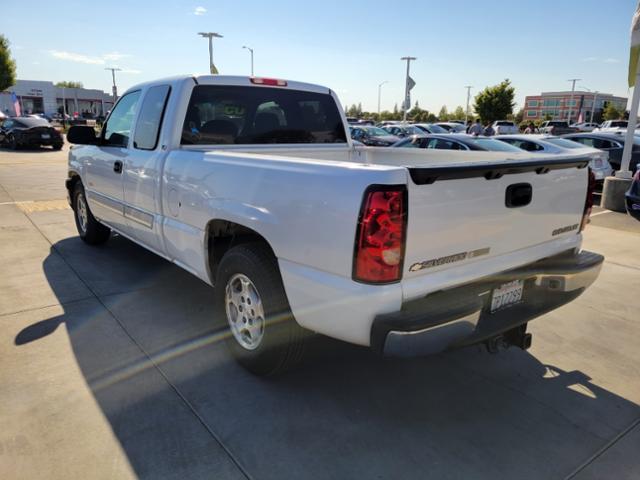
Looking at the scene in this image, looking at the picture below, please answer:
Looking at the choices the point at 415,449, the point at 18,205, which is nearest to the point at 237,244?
the point at 415,449

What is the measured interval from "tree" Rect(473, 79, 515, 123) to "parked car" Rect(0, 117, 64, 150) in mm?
42431

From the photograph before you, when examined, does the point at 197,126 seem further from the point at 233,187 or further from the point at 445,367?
the point at 445,367

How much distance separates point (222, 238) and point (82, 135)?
8.32 ft

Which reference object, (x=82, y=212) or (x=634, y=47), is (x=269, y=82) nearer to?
(x=82, y=212)

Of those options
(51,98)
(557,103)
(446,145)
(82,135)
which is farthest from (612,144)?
(557,103)

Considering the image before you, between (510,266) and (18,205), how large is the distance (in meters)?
9.24

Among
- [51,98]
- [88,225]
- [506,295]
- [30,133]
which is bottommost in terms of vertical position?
[88,225]

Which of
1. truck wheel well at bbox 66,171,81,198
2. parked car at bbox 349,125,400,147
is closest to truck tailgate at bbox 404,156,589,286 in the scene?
truck wheel well at bbox 66,171,81,198

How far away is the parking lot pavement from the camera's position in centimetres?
246

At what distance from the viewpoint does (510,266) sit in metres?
2.87

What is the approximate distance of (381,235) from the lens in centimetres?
229

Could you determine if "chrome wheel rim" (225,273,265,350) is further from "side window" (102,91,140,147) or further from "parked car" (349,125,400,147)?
"parked car" (349,125,400,147)

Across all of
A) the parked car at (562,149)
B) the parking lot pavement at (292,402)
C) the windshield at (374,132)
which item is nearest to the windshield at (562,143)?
the parked car at (562,149)

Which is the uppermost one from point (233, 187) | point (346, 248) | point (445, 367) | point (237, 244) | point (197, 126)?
point (197, 126)
